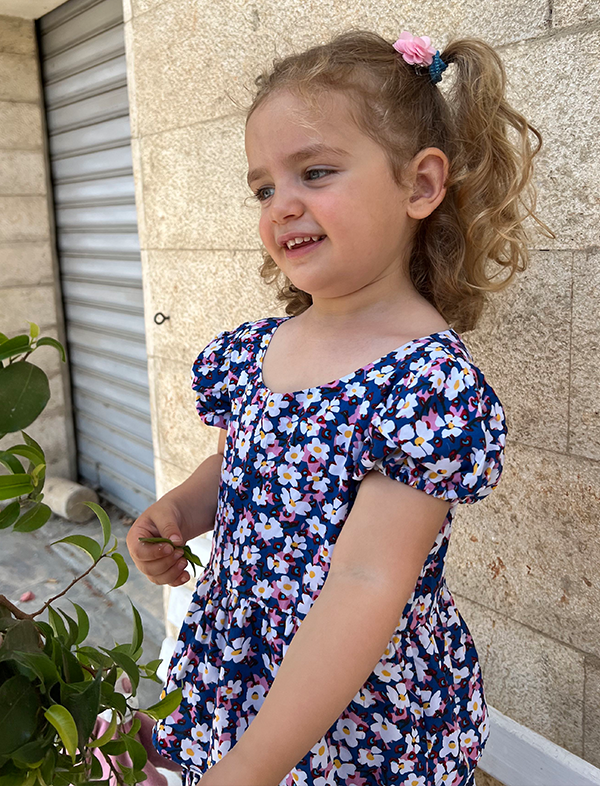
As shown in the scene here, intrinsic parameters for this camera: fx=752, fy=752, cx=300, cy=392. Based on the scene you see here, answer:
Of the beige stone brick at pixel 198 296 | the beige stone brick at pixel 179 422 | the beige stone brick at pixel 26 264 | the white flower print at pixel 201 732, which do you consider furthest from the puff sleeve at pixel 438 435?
the beige stone brick at pixel 26 264

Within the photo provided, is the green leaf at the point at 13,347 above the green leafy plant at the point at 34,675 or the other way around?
above

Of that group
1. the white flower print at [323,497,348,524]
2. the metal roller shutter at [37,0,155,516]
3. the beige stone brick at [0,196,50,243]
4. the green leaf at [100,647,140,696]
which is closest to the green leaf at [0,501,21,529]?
the green leaf at [100,647,140,696]

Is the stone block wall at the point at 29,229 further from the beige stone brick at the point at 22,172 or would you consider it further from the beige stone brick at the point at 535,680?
the beige stone brick at the point at 535,680

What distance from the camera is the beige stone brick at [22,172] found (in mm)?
5078

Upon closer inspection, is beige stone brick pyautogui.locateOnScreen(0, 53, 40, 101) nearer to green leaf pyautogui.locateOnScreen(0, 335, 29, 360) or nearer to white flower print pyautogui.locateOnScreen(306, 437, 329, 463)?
white flower print pyautogui.locateOnScreen(306, 437, 329, 463)

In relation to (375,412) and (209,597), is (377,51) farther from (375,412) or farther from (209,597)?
(209,597)

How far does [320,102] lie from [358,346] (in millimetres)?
387

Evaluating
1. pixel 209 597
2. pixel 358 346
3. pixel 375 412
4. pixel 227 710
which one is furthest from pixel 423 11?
pixel 227 710

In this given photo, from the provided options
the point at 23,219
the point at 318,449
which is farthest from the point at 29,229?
the point at 318,449

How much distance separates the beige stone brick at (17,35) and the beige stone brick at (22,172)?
0.65m

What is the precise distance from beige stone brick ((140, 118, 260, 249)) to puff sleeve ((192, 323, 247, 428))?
934 mm

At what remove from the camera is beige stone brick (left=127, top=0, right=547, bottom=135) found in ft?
5.27

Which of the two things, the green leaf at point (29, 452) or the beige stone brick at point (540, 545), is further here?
the beige stone brick at point (540, 545)

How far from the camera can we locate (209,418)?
152cm
